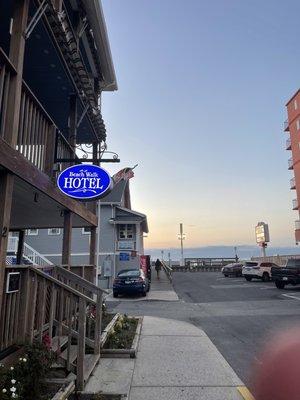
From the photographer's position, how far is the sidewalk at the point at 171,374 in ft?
18.2

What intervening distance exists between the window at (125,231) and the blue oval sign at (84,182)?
20274 mm

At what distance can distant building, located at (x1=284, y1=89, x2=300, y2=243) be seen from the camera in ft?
150

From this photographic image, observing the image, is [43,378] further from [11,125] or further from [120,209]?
[120,209]

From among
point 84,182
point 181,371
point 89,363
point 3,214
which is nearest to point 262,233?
point 84,182

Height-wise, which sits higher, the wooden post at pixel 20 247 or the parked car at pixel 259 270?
the wooden post at pixel 20 247

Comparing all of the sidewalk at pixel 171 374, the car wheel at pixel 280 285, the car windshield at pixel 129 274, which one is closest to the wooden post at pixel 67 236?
the sidewalk at pixel 171 374

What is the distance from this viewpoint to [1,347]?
16.8 ft

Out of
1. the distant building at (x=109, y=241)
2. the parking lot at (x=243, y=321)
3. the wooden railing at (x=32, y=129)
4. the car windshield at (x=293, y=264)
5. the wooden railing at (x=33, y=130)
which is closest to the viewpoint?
the wooden railing at (x=32, y=129)

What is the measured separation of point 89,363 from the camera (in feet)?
21.0

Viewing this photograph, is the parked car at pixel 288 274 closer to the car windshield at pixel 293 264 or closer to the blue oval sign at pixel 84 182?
the car windshield at pixel 293 264

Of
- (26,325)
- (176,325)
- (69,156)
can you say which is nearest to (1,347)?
(26,325)

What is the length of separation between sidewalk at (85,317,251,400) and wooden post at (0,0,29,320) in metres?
2.33

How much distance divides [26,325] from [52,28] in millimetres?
5141

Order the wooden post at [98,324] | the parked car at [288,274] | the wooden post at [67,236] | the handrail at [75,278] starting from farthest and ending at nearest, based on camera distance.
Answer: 1. the parked car at [288,274]
2. the wooden post at [67,236]
3. the handrail at [75,278]
4. the wooden post at [98,324]
